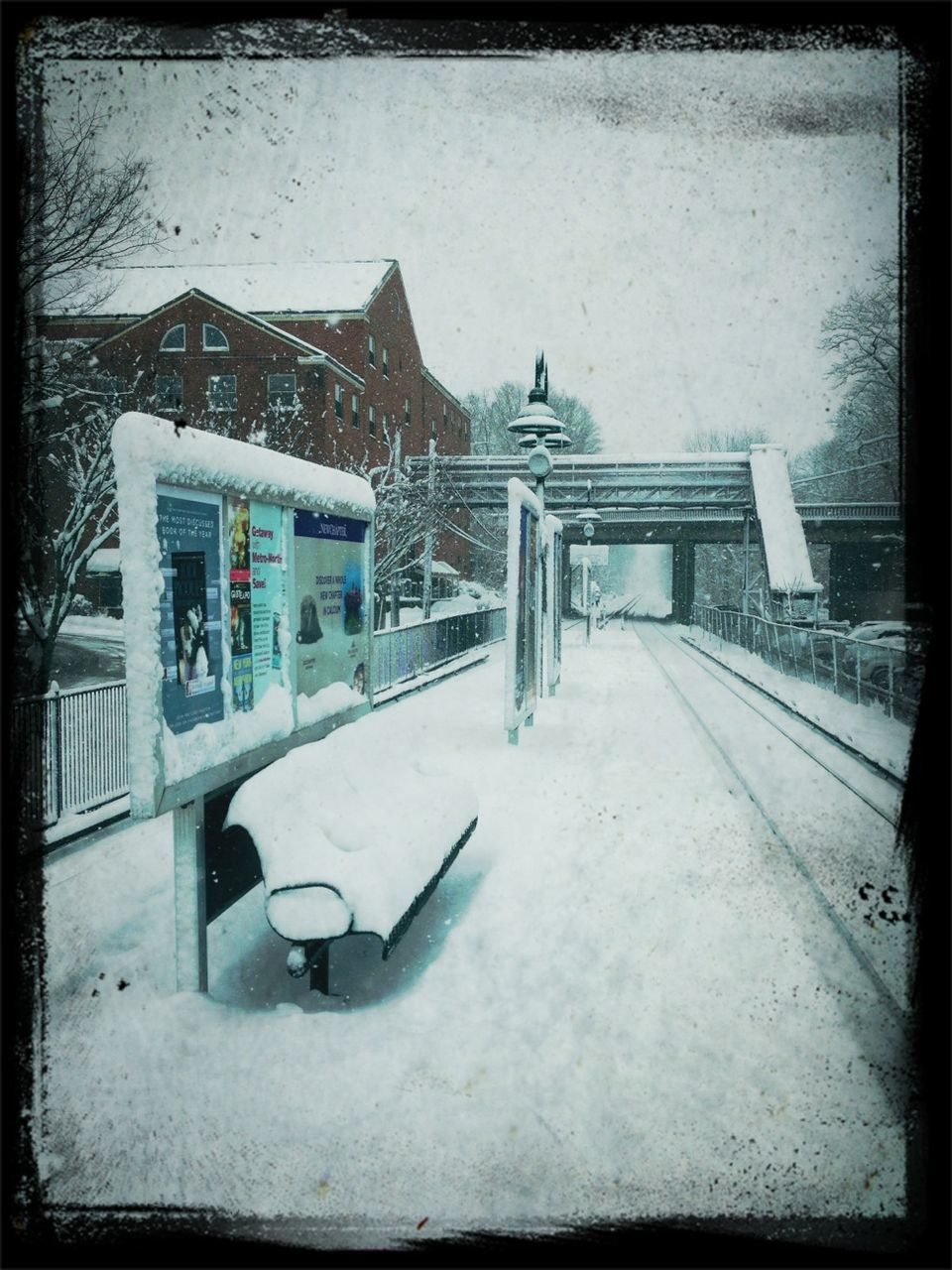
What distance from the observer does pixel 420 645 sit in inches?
811

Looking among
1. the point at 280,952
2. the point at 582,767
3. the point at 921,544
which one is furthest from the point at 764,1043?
the point at 582,767

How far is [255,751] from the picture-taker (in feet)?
17.2

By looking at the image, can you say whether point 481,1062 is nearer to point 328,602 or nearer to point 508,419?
point 328,602

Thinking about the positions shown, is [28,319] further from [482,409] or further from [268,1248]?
[482,409]

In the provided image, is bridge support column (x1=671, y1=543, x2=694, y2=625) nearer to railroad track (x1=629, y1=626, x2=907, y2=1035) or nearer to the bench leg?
railroad track (x1=629, y1=626, x2=907, y2=1035)

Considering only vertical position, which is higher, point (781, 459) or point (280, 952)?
point (781, 459)

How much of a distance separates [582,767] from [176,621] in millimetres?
6487

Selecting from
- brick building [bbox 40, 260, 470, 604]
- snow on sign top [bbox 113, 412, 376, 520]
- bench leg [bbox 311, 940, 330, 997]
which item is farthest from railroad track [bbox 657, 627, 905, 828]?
brick building [bbox 40, 260, 470, 604]

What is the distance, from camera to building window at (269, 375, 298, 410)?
25.0 meters

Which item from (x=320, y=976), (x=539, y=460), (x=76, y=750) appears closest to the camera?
(x=320, y=976)

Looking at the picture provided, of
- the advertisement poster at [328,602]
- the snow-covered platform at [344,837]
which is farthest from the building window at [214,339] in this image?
the snow-covered platform at [344,837]

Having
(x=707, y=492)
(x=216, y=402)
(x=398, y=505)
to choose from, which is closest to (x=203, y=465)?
(x=216, y=402)

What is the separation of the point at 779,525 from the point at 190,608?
26994 millimetres

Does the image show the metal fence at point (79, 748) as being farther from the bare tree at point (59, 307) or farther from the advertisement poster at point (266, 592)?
the advertisement poster at point (266, 592)
